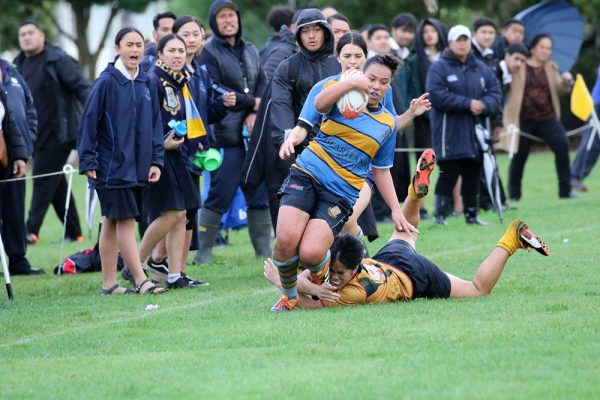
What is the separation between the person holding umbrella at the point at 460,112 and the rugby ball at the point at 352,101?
6.32 metres

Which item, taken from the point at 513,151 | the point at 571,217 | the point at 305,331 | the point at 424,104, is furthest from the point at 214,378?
the point at 513,151

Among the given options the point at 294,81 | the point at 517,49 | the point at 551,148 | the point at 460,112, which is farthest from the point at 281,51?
the point at 551,148

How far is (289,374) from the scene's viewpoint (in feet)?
20.9

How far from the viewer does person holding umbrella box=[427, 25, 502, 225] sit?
47.8 feet

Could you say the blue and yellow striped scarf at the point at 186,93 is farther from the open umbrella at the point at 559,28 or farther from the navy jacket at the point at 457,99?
the open umbrella at the point at 559,28

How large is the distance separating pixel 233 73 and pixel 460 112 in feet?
11.4

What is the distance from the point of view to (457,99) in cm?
1455

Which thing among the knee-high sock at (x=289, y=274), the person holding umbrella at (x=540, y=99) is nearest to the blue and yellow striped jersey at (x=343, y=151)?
the knee-high sock at (x=289, y=274)

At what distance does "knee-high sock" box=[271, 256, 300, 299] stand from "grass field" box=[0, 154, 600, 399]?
8.3 inches

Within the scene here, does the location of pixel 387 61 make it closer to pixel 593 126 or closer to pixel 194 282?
pixel 194 282

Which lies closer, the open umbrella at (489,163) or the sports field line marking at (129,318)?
the sports field line marking at (129,318)

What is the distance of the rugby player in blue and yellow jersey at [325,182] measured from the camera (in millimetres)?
8344

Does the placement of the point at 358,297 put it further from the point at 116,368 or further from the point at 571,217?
the point at 571,217

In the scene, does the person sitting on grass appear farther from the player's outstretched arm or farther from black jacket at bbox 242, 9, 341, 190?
black jacket at bbox 242, 9, 341, 190
